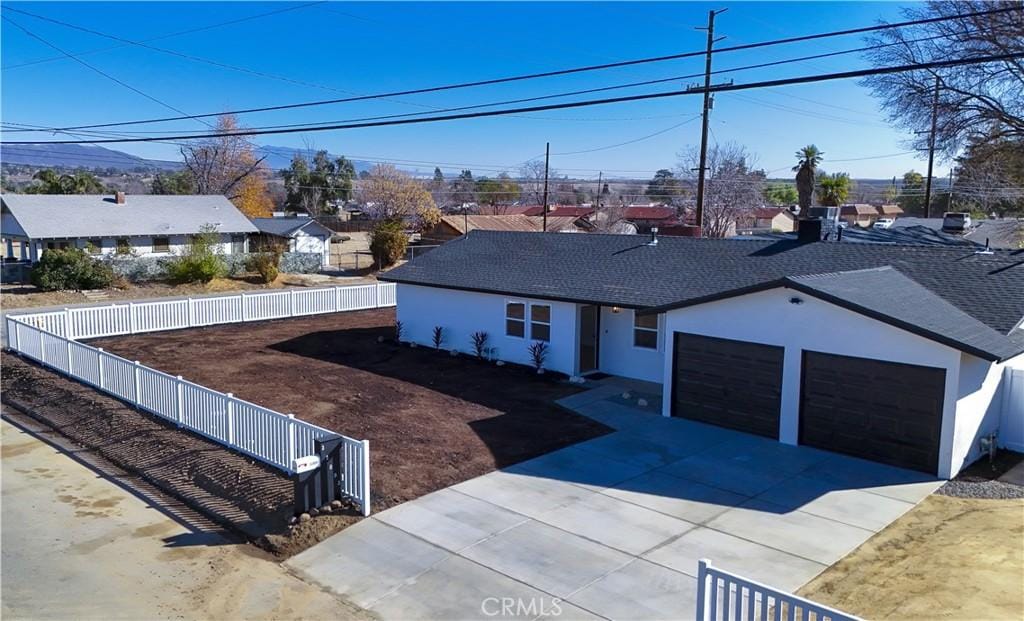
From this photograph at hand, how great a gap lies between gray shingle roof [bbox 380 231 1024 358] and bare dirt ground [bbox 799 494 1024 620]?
331cm

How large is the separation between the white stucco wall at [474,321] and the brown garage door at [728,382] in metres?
4.02

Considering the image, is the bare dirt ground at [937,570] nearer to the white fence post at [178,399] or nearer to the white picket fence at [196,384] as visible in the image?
the white picket fence at [196,384]

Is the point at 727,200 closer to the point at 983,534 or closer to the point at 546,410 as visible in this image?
the point at 546,410

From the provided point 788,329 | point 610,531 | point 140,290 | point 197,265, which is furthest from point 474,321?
point 140,290

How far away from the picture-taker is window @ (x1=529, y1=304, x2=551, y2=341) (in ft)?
63.3

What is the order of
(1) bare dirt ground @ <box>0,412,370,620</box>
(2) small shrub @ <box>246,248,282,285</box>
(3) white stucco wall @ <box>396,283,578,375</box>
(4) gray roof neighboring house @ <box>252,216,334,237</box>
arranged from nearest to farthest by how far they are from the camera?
(1) bare dirt ground @ <box>0,412,370,620</box>
(3) white stucco wall @ <box>396,283,578,375</box>
(2) small shrub @ <box>246,248,282,285</box>
(4) gray roof neighboring house @ <box>252,216,334,237</box>

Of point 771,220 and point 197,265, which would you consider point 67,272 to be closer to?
point 197,265

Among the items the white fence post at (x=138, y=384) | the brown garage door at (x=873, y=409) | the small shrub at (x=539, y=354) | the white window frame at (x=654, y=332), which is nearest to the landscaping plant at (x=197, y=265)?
the white fence post at (x=138, y=384)

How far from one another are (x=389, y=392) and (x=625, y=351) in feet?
19.6

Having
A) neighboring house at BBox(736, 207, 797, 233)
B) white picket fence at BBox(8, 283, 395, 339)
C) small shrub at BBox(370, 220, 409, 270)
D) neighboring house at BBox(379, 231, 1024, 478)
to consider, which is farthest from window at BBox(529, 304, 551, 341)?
neighboring house at BBox(736, 207, 797, 233)

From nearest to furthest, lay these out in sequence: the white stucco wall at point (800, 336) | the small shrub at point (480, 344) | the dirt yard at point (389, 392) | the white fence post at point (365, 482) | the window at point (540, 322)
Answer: the white fence post at point (365, 482), the white stucco wall at point (800, 336), the dirt yard at point (389, 392), the window at point (540, 322), the small shrub at point (480, 344)

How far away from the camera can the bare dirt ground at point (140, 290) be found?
31.2 metres

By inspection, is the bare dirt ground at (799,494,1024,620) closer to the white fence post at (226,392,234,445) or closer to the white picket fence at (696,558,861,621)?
the white picket fence at (696,558,861,621)

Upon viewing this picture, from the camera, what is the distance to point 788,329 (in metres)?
13.5
